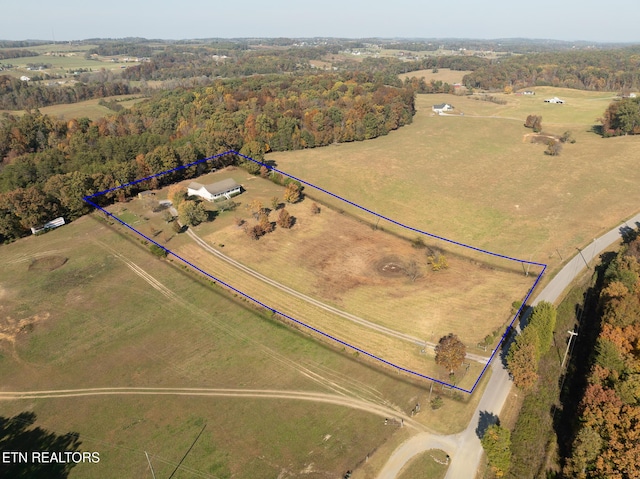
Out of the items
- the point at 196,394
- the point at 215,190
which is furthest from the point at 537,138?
the point at 196,394

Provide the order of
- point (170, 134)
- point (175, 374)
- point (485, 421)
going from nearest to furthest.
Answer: point (485, 421)
point (175, 374)
point (170, 134)

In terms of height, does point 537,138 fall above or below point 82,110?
below

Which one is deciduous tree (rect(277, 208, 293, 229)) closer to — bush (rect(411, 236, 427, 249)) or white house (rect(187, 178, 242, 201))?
white house (rect(187, 178, 242, 201))

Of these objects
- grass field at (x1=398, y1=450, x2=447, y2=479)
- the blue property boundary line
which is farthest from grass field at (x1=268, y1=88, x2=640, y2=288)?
grass field at (x1=398, y1=450, x2=447, y2=479)

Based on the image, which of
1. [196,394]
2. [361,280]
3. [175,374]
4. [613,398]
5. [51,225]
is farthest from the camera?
[51,225]

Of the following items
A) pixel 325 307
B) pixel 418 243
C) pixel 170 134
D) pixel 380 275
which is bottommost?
pixel 325 307

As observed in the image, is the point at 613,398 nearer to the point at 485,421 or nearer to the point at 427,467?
the point at 485,421

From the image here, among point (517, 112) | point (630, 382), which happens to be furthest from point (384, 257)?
point (517, 112)
